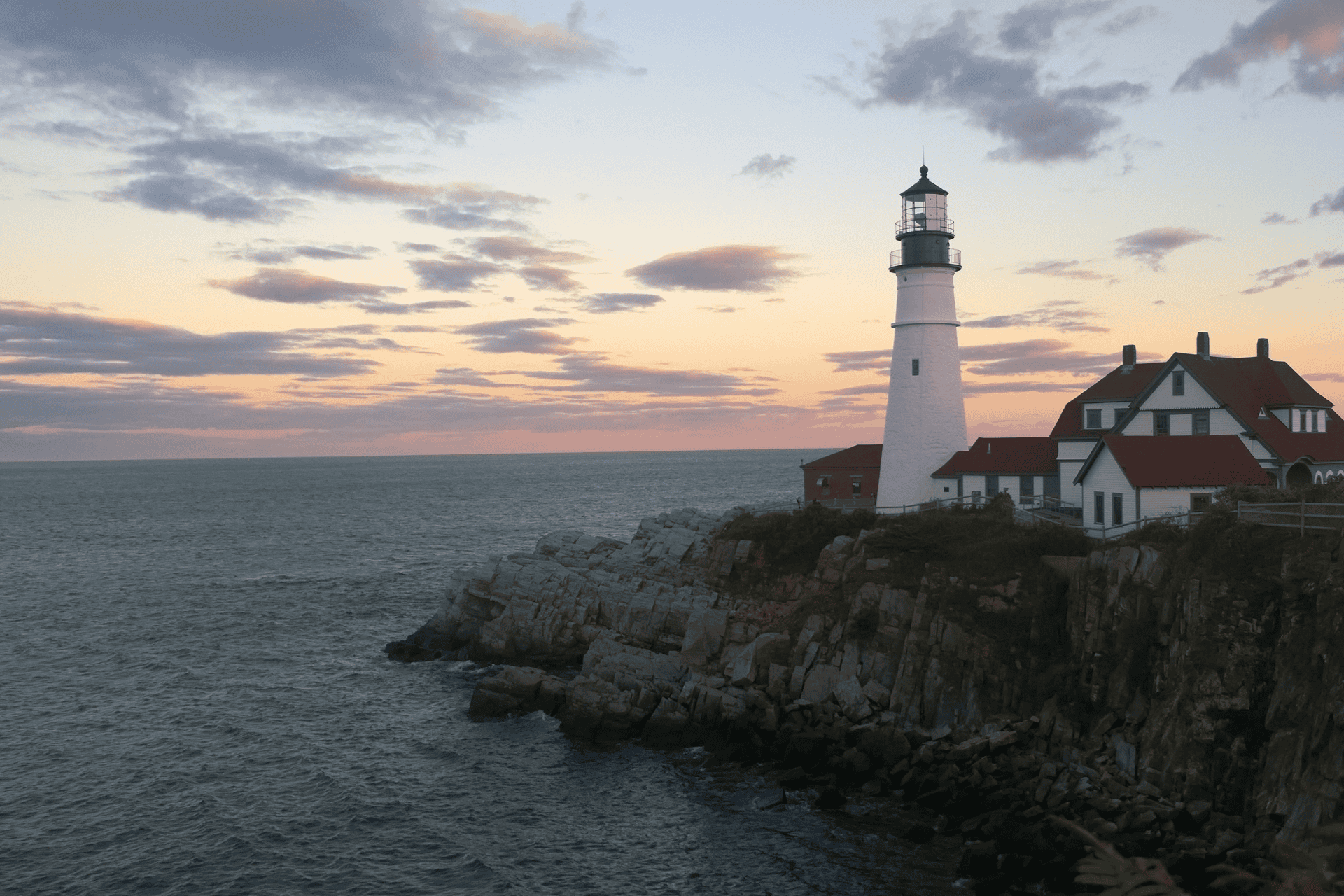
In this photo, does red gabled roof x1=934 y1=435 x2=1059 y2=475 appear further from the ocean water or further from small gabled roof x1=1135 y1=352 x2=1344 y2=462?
the ocean water

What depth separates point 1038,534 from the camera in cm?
3381

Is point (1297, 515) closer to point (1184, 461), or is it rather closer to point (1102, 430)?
point (1184, 461)

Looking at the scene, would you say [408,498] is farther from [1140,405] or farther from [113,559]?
[1140,405]

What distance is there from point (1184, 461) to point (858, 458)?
2052 centimetres

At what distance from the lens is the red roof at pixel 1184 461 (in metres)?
36.3

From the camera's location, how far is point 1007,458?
4772cm

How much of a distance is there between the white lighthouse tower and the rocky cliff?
7976 mm

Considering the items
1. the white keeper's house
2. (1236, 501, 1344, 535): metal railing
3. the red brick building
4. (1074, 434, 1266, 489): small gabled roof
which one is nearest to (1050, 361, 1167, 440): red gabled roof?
the white keeper's house

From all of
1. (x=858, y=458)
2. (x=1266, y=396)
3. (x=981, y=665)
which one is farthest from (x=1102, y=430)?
(x=981, y=665)

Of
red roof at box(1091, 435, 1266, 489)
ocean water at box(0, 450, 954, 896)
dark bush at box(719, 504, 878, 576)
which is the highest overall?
red roof at box(1091, 435, 1266, 489)

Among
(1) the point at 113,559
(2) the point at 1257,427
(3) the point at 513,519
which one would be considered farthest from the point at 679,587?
(3) the point at 513,519

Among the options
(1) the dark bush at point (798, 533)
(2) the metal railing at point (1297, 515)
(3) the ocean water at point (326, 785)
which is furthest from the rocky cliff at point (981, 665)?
(3) the ocean water at point (326, 785)

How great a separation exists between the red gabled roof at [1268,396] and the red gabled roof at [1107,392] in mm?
3759

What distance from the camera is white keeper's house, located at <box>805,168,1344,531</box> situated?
3747 cm
